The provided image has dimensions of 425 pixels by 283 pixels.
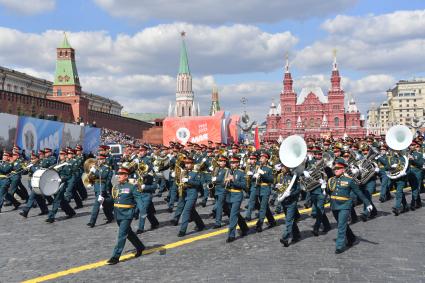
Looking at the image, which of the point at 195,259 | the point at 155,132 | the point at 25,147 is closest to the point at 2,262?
the point at 195,259

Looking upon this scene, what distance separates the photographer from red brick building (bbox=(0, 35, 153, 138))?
67250mm

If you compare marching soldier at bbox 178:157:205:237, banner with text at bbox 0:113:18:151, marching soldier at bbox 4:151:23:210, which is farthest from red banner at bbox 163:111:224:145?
marching soldier at bbox 178:157:205:237

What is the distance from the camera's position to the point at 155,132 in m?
82.0

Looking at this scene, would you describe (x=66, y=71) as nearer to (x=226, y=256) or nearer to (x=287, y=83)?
(x=287, y=83)

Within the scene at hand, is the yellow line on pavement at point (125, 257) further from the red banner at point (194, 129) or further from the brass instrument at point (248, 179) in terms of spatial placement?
the red banner at point (194, 129)

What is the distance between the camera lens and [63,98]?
85375 mm

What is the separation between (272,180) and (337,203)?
9.61 ft

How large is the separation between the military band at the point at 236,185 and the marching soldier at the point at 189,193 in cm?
3

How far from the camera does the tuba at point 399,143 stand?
553 inches

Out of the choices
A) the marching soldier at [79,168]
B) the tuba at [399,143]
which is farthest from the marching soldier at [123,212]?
the tuba at [399,143]

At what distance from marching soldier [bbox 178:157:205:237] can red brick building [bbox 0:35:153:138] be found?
52990mm

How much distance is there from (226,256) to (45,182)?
688 cm

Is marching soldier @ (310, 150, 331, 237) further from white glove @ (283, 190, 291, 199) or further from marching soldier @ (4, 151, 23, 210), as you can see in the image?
marching soldier @ (4, 151, 23, 210)

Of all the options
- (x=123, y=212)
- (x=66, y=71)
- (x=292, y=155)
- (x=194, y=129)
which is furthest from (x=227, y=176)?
(x=66, y=71)
